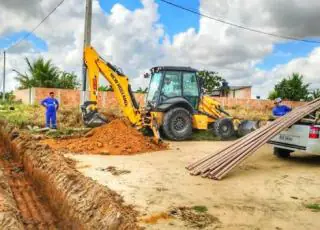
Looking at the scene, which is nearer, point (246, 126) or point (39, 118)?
point (246, 126)

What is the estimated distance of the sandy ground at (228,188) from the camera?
578 cm

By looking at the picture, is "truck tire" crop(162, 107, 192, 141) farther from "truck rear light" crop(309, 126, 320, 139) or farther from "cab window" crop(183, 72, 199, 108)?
"truck rear light" crop(309, 126, 320, 139)

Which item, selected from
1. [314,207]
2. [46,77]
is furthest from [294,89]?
[314,207]

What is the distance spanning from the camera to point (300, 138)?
32.8 feet

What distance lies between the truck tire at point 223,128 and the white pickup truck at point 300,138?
476 centimetres

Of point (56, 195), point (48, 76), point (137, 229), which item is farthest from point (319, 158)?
point (48, 76)

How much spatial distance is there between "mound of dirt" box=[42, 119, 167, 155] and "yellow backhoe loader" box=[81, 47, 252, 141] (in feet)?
4.20

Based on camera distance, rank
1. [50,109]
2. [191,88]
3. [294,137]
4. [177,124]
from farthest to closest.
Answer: [50,109] → [191,88] → [177,124] → [294,137]

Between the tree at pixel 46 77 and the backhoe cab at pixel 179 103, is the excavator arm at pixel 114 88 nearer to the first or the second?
the backhoe cab at pixel 179 103

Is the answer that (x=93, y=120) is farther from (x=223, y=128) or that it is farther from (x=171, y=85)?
(x=223, y=128)

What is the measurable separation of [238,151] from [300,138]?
5.47ft

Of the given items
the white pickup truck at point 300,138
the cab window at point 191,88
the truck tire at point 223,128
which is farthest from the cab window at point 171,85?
the white pickup truck at point 300,138

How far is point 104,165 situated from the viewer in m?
9.87

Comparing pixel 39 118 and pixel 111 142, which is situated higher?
pixel 39 118
